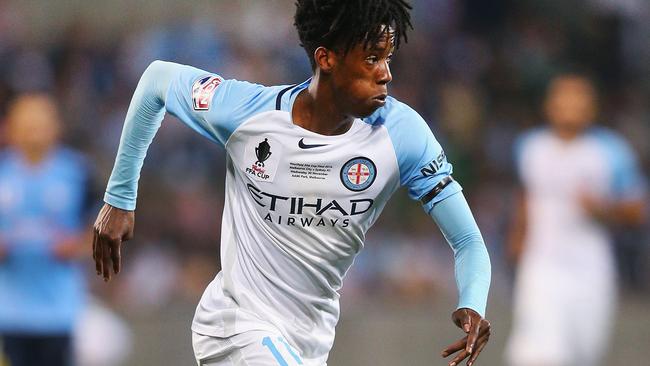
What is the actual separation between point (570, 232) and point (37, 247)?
3465mm

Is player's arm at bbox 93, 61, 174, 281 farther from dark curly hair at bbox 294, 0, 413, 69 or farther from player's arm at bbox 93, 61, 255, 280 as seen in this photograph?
dark curly hair at bbox 294, 0, 413, 69

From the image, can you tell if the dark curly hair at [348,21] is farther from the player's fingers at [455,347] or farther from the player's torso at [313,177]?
the player's fingers at [455,347]

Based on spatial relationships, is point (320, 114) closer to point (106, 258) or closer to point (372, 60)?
point (372, 60)

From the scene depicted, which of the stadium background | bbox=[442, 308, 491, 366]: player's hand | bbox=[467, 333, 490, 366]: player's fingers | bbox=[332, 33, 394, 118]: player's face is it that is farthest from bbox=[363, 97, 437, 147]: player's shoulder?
the stadium background

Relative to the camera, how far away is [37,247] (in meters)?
7.72

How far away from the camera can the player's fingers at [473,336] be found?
4126 millimetres

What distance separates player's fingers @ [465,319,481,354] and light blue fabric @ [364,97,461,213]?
478 millimetres

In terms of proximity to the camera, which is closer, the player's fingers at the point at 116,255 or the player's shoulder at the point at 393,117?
the player's shoulder at the point at 393,117

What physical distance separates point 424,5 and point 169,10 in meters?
2.41

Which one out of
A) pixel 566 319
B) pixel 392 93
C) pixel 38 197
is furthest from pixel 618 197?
pixel 38 197

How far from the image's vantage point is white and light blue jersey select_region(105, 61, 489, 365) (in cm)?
452

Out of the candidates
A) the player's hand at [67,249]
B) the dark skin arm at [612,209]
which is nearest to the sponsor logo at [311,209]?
the player's hand at [67,249]

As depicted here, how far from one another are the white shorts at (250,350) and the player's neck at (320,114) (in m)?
0.74

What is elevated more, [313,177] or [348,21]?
[348,21]
